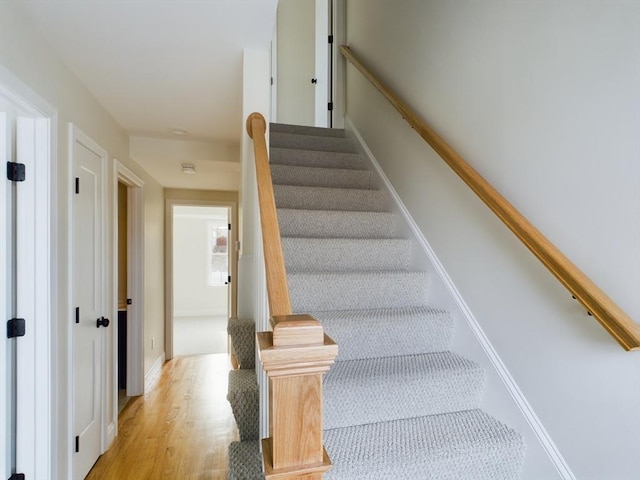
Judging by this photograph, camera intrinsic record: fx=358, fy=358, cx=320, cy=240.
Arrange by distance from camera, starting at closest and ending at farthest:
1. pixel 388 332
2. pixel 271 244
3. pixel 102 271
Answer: pixel 271 244
pixel 388 332
pixel 102 271

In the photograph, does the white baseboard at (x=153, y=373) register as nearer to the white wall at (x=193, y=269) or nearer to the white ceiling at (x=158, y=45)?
the white ceiling at (x=158, y=45)

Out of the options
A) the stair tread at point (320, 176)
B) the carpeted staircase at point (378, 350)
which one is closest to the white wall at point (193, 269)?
the stair tread at point (320, 176)

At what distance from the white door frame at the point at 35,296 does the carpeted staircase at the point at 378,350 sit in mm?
1165

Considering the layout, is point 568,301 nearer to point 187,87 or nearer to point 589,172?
point 589,172

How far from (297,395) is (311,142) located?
2.63 meters

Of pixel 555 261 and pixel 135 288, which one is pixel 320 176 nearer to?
pixel 555 261

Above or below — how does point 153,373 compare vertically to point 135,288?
below

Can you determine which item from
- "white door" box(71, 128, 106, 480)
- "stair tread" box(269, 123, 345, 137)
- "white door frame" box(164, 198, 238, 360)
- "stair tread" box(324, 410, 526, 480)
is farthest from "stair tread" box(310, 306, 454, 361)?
"white door frame" box(164, 198, 238, 360)

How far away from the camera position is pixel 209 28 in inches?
63.4

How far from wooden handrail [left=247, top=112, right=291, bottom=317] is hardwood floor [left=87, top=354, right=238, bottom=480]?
6.90 feet

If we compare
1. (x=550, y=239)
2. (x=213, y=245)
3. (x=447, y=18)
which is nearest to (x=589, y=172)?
(x=550, y=239)

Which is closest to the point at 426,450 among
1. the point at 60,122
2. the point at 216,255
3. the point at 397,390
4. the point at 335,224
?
the point at 397,390

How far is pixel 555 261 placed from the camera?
1063mm

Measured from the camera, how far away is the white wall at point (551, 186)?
0.98 metres
